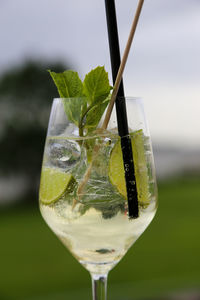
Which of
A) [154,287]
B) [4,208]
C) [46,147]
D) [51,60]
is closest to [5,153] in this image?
[51,60]

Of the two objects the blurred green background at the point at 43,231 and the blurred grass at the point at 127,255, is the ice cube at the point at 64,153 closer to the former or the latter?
the blurred green background at the point at 43,231

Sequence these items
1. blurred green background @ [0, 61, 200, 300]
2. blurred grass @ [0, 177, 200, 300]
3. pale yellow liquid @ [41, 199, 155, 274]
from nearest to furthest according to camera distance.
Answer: pale yellow liquid @ [41, 199, 155, 274], blurred green background @ [0, 61, 200, 300], blurred grass @ [0, 177, 200, 300]

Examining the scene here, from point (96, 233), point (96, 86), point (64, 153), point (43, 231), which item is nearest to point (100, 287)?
point (96, 233)

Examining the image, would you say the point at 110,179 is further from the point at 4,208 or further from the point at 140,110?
the point at 4,208

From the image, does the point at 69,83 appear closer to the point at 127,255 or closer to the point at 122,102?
the point at 122,102

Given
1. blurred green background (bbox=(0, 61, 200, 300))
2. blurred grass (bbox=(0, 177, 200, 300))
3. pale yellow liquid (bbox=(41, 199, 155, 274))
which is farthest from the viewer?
blurred grass (bbox=(0, 177, 200, 300))

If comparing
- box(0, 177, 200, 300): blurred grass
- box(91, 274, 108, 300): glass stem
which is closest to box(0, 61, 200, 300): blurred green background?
box(0, 177, 200, 300): blurred grass

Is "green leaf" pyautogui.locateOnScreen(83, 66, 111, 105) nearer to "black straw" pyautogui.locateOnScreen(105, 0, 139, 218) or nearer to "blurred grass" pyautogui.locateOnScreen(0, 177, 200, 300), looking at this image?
"black straw" pyautogui.locateOnScreen(105, 0, 139, 218)
